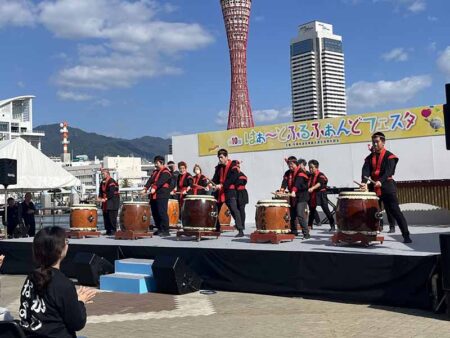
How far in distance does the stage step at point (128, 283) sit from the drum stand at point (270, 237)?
1823mm

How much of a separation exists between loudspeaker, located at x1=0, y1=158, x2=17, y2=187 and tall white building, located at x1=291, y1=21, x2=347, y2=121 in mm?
128053

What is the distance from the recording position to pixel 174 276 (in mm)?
8242

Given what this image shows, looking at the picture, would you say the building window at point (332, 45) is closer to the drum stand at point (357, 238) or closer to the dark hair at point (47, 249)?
the drum stand at point (357, 238)

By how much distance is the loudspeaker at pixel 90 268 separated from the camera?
9344mm

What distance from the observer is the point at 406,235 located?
8234 millimetres

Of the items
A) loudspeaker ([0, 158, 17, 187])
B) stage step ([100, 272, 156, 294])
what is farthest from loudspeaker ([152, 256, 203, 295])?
loudspeaker ([0, 158, 17, 187])

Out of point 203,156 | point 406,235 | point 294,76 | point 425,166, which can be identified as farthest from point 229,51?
point 294,76

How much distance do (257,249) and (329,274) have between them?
1213 millimetres

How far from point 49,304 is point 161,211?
8.23 meters

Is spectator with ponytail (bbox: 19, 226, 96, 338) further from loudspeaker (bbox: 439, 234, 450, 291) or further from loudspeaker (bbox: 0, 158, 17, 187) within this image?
loudspeaker (bbox: 0, 158, 17, 187)

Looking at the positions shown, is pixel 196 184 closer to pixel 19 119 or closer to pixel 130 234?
pixel 130 234

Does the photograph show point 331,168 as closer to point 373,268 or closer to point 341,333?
point 373,268

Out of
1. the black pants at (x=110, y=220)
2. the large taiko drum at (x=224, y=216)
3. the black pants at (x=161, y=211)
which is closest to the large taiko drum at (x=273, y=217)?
the black pants at (x=161, y=211)

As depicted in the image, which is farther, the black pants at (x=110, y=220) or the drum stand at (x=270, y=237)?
the black pants at (x=110, y=220)
